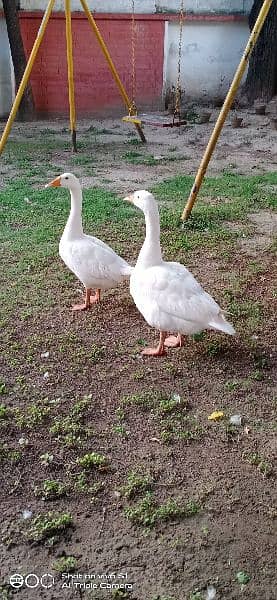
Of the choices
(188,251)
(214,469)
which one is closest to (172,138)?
(188,251)

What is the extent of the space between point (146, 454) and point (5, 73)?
12.0m

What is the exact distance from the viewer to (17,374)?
379 centimetres

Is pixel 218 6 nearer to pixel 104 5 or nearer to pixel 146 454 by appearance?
pixel 104 5

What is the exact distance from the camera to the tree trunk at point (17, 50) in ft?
38.8

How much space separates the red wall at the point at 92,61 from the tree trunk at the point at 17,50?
0.74 m

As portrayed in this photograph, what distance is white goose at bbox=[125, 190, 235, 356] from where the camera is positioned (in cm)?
A: 372

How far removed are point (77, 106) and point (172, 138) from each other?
368cm

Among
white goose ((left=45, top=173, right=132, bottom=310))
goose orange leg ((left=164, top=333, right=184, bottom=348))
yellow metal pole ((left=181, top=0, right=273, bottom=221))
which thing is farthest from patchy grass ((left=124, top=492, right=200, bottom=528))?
yellow metal pole ((left=181, top=0, right=273, bottom=221))

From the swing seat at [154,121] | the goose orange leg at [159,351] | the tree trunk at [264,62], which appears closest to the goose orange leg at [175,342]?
the goose orange leg at [159,351]

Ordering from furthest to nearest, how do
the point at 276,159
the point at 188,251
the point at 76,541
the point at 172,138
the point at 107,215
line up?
the point at 172,138, the point at 276,159, the point at 107,215, the point at 188,251, the point at 76,541

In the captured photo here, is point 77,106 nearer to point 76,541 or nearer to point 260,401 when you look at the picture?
point 260,401

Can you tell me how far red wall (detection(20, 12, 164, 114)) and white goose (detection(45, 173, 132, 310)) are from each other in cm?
963

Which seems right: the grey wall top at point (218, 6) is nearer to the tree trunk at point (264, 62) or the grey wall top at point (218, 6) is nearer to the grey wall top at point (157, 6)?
the grey wall top at point (157, 6)

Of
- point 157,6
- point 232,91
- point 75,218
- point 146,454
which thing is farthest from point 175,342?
point 157,6
